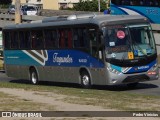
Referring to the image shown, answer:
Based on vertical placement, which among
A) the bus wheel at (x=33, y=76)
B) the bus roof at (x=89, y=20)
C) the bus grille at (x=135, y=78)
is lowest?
the bus wheel at (x=33, y=76)

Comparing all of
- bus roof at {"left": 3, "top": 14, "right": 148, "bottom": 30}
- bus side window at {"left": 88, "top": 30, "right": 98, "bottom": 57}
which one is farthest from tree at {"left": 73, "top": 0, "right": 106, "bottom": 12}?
bus side window at {"left": 88, "top": 30, "right": 98, "bottom": 57}

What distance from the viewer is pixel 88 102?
46.1 ft

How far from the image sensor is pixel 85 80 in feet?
71.2

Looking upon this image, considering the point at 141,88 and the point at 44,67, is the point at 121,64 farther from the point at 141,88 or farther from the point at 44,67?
the point at 44,67

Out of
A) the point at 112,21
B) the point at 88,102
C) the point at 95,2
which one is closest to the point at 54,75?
the point at 112,21

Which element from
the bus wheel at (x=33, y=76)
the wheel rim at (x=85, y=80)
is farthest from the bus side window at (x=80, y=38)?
the bus wheel at (x=33, y=76)

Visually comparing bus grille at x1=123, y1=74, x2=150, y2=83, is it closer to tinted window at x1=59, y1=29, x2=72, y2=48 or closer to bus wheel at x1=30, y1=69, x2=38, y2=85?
tinted window at x1=59, y1=29, x2=72, y2=48

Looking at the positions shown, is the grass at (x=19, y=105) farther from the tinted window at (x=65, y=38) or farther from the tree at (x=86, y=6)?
the tree at (x=86, y=6)

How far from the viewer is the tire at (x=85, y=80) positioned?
70.7ft

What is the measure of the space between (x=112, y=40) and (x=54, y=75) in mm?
4392

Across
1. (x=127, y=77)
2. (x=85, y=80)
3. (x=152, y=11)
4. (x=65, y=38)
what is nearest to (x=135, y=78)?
(x=127, y=77)

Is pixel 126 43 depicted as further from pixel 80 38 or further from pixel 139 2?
pixel 139 2

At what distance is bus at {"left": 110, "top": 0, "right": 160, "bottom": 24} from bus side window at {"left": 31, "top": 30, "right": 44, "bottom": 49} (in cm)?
1597

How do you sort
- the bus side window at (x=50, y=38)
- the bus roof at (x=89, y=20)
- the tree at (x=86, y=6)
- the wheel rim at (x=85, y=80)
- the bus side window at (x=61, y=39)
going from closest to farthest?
the bus roof at (x=89, y=20)
the wheel rim at (x=85, y=80)
the bus side window at (x=61, y=39)
the bus side window at (x=50, y=38)
the tree at (x=86, y=6)
